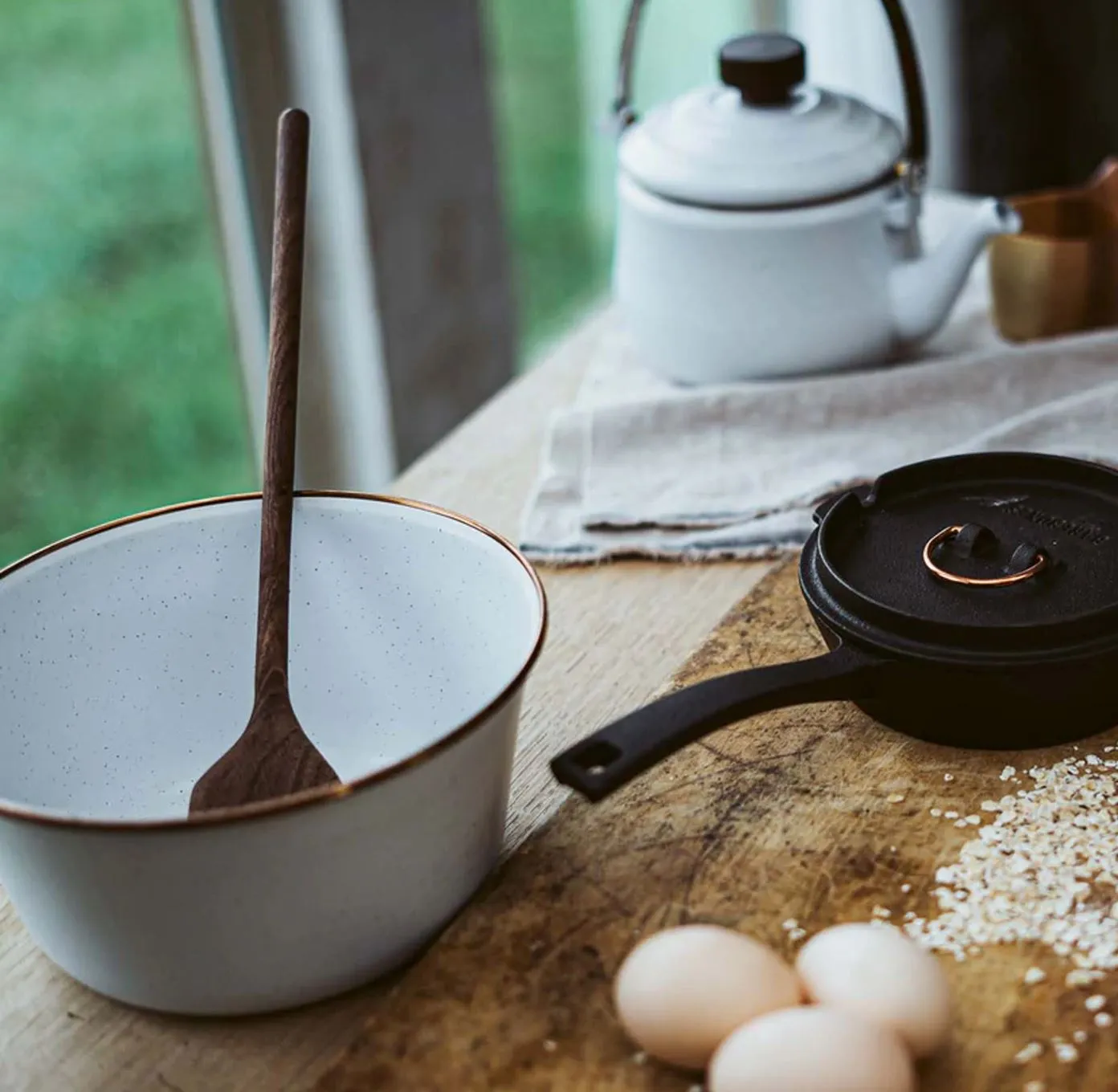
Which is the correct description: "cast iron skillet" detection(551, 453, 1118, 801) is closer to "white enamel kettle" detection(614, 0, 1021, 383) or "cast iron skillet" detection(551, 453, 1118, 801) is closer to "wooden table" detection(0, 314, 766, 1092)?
"wooden table" detection(0, 314, 766, 1092)

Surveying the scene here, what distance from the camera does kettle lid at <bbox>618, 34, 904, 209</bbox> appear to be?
3.43ft

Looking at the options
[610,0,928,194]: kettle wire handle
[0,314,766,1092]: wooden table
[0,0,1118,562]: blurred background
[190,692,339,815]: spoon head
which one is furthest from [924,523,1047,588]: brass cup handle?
[0,0,1118,562]: blurred background

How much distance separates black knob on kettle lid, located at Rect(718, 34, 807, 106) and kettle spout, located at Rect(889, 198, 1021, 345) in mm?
159

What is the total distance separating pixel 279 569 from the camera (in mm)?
703

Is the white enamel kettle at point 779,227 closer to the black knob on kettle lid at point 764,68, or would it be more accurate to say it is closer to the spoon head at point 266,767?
the black knob on kettle lid at point 764,68

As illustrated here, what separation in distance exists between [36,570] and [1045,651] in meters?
0.48

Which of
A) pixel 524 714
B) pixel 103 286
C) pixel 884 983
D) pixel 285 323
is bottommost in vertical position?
pixel 103 286

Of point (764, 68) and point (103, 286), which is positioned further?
point (103, 286)

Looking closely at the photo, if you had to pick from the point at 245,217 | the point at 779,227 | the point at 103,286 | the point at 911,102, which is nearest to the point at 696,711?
the point at 779,227

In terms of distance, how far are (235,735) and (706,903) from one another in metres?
0.29

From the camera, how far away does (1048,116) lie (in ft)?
8.84

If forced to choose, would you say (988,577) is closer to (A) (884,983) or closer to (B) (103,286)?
(A) (884,983)

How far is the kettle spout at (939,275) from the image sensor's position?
1.08 meters

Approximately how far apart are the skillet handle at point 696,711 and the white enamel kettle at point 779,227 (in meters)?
0.44
